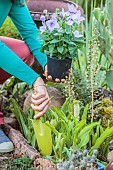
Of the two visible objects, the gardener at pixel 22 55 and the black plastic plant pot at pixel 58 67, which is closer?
the gardener at pixel 22 55

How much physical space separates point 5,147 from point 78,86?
791mm

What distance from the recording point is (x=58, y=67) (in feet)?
11.2

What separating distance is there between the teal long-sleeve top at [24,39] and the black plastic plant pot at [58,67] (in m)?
0.19

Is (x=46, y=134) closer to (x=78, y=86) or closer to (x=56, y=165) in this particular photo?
(x=56, y=165)

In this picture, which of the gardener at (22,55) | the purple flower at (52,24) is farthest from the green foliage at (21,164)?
the purple flower at (52,24)

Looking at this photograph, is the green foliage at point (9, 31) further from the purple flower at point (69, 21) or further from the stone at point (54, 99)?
the purple flower at point (69, 21)

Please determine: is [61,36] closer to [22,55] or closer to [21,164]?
[22,55]

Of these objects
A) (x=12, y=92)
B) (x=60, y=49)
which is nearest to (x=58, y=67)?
(x=60, y=49)

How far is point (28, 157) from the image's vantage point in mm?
3414

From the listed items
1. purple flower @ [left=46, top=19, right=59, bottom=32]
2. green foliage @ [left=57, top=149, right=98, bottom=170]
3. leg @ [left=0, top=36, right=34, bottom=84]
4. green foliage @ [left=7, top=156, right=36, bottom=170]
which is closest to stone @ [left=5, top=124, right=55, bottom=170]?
A: green foliage @ [left=7, top=156, right=36, bottom=170]

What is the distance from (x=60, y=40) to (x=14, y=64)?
0.36 m

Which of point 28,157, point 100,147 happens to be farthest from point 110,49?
point 28,157

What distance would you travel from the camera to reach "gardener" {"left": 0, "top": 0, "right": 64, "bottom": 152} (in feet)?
10.6

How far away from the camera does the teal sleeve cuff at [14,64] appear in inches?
127
